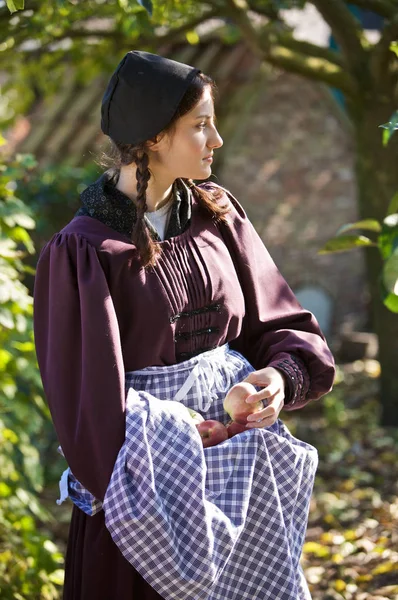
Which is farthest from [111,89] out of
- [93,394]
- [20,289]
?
[20,289]

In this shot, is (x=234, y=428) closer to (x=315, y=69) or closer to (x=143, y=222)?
(x=143, y=222)

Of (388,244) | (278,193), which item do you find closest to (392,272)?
(388,244)

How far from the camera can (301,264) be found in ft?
24.4

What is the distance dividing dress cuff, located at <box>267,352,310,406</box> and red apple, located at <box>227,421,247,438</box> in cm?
15

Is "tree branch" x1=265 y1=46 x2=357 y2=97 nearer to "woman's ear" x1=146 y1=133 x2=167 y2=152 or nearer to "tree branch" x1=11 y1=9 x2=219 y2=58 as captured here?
"tree branch" x1=11 y1=9 x2=219 y2=58

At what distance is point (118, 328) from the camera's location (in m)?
1.83

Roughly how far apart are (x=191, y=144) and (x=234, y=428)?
63 cm

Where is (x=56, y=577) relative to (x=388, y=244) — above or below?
below

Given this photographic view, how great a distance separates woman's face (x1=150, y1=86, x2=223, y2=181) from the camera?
1.89m

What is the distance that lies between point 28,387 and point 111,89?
1661mm

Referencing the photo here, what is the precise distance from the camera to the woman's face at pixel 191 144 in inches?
74.4

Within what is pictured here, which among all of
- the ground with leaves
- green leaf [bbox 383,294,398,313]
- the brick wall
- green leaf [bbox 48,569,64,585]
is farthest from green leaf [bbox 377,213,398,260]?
the brick wall

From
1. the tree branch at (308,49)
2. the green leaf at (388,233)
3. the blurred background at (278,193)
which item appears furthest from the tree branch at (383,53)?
the green leaf at (388,233)

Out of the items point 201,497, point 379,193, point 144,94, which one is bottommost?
point 379,193
